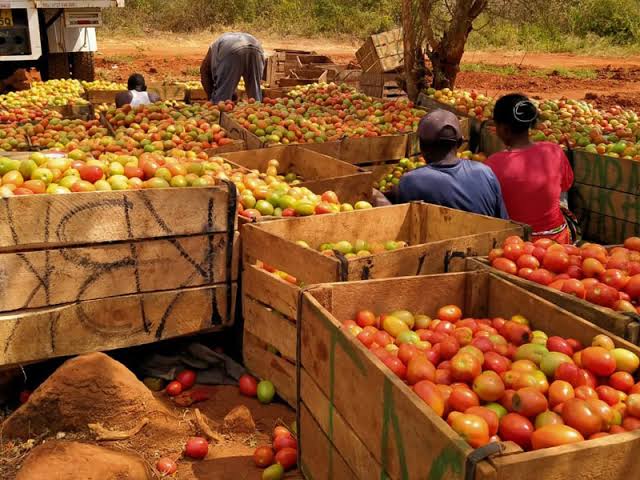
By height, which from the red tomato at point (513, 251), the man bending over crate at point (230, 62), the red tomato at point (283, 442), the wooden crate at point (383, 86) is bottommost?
the red tomato at point (283, 442)

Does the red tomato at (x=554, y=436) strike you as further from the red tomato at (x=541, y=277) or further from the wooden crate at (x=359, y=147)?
the wooden crate at (x=359, y=147)

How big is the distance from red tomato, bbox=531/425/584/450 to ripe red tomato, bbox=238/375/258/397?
2265mm

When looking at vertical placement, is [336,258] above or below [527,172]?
below

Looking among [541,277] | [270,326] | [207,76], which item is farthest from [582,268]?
[207,76]

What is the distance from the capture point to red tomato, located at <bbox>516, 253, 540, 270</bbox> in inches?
128

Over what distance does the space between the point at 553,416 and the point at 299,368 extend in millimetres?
1145

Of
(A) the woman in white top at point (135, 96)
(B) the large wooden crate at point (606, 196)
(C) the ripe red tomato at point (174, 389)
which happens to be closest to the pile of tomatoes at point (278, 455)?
(C) the ripe red tomato at point (174, 389)

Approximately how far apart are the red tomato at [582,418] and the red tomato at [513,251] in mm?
1313

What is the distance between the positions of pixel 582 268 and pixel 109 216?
2.46m

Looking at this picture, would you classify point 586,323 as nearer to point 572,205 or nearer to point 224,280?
point 224,280

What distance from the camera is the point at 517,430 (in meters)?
2.05

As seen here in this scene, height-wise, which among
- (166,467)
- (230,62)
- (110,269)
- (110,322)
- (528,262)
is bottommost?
(166,467)

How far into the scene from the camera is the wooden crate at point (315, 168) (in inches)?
206

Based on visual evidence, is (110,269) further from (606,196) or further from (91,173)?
(606,196)
